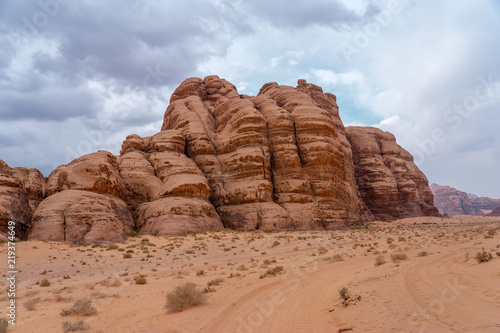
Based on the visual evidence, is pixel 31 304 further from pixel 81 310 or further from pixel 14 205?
pixel 14 205

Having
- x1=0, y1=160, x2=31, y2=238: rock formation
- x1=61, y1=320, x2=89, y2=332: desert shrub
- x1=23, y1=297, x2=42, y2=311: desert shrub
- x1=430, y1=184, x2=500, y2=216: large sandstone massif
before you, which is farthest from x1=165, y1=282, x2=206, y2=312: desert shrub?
x1=430, y1=184, x2=500, y2=216: large sandstone massif

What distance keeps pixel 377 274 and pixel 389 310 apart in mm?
3965

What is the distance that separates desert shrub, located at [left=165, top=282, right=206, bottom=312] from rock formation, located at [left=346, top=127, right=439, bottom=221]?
55.5m

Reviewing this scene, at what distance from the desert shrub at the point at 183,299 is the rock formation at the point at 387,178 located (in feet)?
182

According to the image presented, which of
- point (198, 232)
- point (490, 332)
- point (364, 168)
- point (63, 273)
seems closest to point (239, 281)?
point (490, 332)

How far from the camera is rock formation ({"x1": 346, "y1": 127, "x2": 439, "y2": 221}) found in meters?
57.9

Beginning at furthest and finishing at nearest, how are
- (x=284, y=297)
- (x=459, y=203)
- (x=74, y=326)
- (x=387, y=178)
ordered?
(x=459, y=203), (x=387, y=178), (x=284, y=297), (x=74, y=326)

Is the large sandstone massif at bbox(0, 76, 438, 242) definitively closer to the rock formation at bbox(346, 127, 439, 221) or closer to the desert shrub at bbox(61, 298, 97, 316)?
the rock formation at bbox(346, 127, 439, 221)

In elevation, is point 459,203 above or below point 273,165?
below

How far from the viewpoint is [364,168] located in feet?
200

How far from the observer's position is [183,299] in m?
7.38

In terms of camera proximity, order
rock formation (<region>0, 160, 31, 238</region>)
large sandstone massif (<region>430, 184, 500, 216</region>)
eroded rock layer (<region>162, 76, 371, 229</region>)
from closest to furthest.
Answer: rock formation (<region>0, 160, 31, 238</region>), eroded rock layer (<region>162, 76, 371, 229</region>), large sandstone massif (<region>430, 184, 500, 216</region>)

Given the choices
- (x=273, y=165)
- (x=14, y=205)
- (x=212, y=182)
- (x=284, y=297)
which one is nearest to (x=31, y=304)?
(x=284, y=297)

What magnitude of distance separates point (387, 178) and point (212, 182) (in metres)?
36.8
